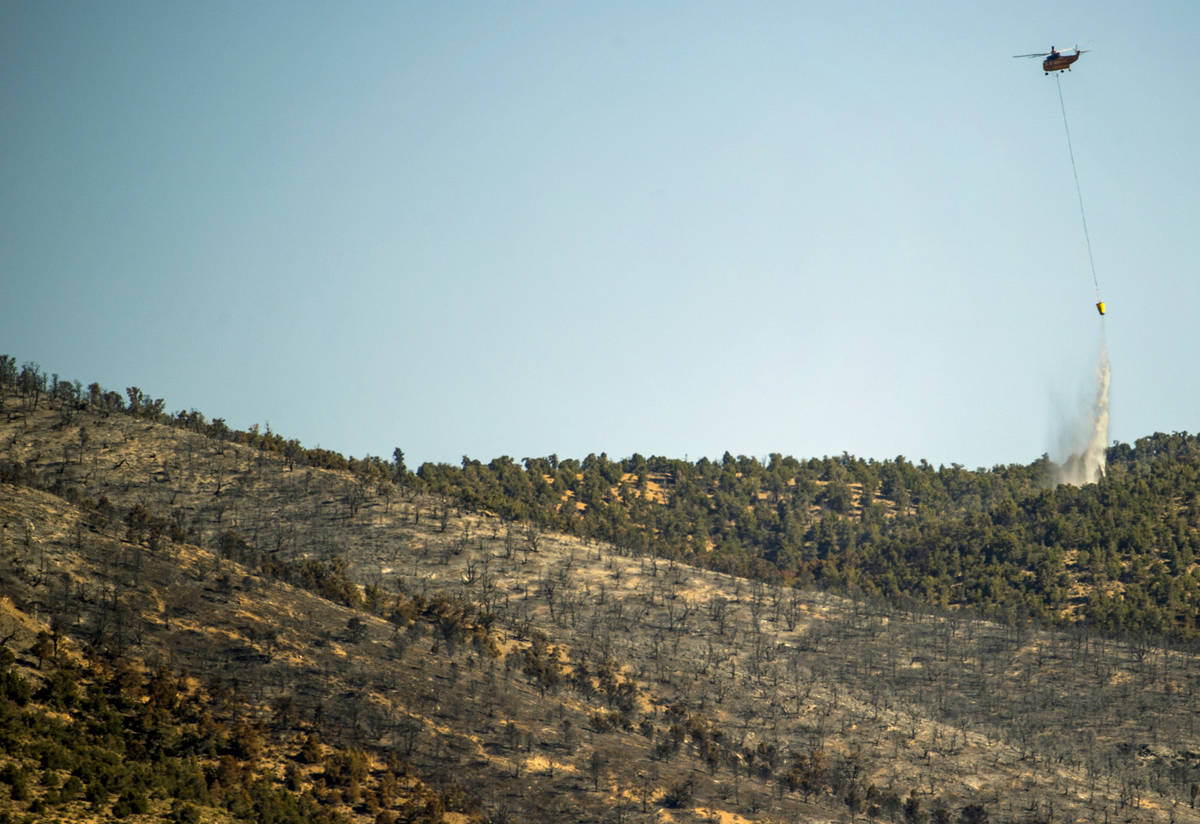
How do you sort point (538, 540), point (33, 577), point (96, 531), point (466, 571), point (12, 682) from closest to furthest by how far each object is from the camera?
point (12, 682), point (33, 577), point (96, 531), point (466, 571), point (538, 540)

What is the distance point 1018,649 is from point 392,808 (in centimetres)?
7596

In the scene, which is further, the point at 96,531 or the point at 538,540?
the point at 538,540

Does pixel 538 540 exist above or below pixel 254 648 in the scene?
above

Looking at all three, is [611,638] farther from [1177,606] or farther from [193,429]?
[1177,606]

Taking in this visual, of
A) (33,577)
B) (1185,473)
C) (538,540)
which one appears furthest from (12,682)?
(1185,473)

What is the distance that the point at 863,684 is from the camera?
386ft

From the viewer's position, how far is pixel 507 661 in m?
99.6

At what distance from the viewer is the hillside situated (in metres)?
76.4

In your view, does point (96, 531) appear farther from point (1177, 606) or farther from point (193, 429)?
point (1177, 606)

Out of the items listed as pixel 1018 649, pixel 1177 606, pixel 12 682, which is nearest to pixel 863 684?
pixel 1018 649

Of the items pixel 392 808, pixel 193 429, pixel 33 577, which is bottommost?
pixel 392 808

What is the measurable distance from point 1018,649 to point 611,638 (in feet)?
132

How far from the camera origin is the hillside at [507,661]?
3009 inches

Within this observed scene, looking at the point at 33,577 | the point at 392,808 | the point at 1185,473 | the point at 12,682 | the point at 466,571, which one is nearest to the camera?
the point at 12,682
